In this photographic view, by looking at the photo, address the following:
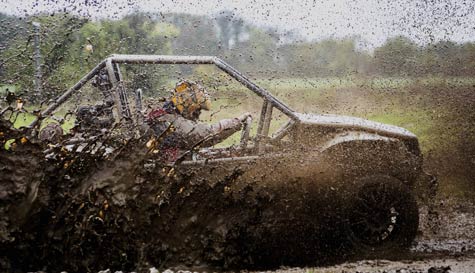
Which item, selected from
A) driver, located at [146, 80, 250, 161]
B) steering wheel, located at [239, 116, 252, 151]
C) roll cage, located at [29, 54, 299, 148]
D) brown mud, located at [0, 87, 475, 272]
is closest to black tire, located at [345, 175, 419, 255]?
brown mud, located at [0, 87, 475, 272]

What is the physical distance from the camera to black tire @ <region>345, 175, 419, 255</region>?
5.95 metres

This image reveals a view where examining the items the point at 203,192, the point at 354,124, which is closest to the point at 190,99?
the point at 203,192

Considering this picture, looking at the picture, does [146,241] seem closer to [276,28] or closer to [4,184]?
[4,184]

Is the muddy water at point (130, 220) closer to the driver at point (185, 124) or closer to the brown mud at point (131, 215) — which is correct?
the brown mud at point (131, 215)

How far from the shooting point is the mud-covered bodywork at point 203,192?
4.89 meters

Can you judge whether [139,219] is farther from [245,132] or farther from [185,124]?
[245,132]

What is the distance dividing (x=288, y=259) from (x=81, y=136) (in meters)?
2.10

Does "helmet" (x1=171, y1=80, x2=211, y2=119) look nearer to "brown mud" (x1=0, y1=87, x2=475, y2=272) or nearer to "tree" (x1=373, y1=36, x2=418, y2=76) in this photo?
"brown mud" (x1=0, y1=87, x2=475, y2=272)

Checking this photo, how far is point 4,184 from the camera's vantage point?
4730 millimetres

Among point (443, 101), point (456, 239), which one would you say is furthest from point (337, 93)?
point (456, 239)

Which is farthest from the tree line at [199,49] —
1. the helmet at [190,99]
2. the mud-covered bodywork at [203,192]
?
the mud-covered bodywork at [203,192]

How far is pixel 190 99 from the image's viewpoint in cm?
601

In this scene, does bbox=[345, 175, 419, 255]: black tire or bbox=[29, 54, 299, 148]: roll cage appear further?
bbox=[345, 175, 419, 255]: black tire

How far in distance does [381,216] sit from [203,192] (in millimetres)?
1657
